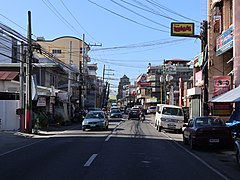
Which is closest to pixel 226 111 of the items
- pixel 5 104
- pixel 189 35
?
pixel 189 35

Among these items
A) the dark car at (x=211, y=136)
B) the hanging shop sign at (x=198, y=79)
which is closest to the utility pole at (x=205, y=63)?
the dark car at (x=211, y=136)

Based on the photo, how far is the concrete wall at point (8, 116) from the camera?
1176 inches

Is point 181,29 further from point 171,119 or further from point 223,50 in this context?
point 171,119

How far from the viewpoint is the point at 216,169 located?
1197 centimetres

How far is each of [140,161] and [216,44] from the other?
21.8m

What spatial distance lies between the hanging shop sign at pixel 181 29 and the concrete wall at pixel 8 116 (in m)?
14.2

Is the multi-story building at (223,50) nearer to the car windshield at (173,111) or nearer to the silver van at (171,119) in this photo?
the car windshield at (173,111)

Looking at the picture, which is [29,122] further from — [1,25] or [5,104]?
[1,25]

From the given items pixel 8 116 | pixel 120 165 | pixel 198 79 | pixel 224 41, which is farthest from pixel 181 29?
pixel 120 165

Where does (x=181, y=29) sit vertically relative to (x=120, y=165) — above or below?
above

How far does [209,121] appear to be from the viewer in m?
18.4

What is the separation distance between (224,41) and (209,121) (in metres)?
13.2

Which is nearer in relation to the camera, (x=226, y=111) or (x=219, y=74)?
(x=226, y=111)

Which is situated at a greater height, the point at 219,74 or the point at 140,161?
the point at 219,74
